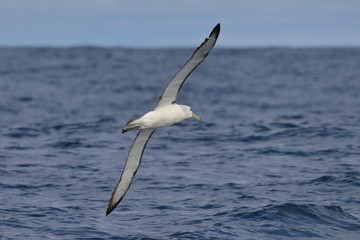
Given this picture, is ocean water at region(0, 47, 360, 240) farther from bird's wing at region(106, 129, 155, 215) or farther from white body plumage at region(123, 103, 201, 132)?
white body plumage at region(123, 103, 201, 132)

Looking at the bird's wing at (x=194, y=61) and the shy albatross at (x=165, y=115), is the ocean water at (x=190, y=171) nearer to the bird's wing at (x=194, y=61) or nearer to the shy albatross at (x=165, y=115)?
the shy albatross at (x=165, y=115)

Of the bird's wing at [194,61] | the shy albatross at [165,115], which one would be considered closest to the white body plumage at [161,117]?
the shy albatross at [165,115]

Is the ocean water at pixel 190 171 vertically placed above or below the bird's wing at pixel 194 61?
below

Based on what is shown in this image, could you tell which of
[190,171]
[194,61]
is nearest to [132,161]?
[194,61]

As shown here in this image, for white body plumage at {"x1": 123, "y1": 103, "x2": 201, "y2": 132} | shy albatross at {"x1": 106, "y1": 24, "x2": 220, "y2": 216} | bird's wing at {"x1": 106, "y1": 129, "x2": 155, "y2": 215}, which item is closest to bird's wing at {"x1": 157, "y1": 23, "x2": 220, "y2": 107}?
shy albatross at {"x1": 106, "y1": 24, "x2": 220, "y2": 216}

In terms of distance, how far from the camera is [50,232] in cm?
1235

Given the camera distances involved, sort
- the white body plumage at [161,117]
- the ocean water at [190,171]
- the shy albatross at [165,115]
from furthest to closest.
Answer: the ocean water at [190,171] < the white body plumage at [161,117] < the shy albatross at [165,115]

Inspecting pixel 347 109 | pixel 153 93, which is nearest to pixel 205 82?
pixel 153 93

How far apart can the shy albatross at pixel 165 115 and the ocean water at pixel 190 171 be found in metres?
0.96

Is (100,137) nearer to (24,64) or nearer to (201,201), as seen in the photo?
(201,201)

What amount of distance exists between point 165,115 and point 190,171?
5.31 metres

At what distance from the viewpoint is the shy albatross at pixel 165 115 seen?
11.2 meters

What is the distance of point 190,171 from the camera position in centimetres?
1719

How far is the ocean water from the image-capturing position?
506 inches
